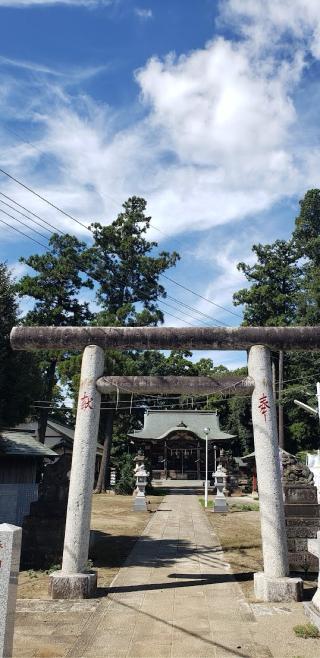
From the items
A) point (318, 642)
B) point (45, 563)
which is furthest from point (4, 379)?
point (318, 642)

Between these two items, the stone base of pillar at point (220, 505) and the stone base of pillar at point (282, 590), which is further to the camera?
the stone base of pillar at point (220, 505)

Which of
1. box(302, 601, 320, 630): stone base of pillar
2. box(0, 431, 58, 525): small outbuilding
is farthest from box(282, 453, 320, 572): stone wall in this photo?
box(0, 431, 58, 525): small outbuilding

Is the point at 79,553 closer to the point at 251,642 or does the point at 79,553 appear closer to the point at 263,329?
the point at 251,642

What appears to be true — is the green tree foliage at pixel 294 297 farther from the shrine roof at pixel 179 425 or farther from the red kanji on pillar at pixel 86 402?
the red kanji on pillar at pixel 86 402

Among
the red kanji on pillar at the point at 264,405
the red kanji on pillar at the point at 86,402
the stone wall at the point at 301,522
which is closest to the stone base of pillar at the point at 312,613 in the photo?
the stone wall at the point at 301,522

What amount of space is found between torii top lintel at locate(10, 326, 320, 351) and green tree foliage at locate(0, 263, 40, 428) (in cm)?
203

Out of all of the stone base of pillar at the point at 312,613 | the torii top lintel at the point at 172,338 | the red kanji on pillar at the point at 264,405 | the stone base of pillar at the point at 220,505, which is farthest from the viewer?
the stone base of pillar at the point at 220,505

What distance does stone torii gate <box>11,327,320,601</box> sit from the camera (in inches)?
318

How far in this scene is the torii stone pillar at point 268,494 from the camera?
7.84 meters

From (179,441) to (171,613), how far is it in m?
32.8

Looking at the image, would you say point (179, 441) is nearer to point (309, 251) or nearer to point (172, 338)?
point (309, 251)

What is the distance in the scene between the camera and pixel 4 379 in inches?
440

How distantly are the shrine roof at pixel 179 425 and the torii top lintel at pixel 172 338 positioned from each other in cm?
2894

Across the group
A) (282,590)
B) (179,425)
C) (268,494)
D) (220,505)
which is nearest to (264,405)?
(268,494)
